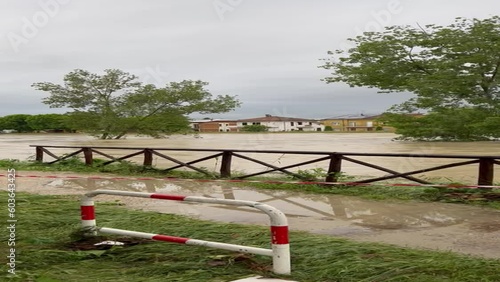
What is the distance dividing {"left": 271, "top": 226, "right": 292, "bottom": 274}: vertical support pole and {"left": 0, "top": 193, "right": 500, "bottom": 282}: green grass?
0.12 m

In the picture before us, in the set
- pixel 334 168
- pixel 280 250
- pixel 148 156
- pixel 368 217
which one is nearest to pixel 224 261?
pixel 280 250

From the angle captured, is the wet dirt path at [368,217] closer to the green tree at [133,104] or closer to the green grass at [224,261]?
the green grass at [224,261]

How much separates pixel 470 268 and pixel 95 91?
41.4 meters

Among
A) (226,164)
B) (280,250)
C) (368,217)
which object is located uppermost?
(226,164)

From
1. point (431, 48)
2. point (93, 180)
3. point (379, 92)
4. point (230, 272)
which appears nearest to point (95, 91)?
point (379, 92)

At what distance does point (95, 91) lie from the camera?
42.5 m

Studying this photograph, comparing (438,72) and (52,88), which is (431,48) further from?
(52,88)

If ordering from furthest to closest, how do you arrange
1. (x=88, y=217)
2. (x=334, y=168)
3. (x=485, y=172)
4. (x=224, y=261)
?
(x=334, y=168), (x=485, y=172), (x=88, y=217), (x=224, y=261)

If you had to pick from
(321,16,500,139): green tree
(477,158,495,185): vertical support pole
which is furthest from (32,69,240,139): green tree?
(477,158,495,185): vertical support pole

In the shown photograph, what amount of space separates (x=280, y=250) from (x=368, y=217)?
3.38 meters

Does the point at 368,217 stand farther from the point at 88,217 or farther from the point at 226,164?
→ the point at 226,164

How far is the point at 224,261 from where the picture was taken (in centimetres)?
439

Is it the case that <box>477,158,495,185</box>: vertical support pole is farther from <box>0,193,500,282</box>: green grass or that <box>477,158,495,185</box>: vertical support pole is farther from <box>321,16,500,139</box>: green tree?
<box>321,16,500,139</box>: green tree

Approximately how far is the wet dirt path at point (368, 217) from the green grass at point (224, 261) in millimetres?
773
